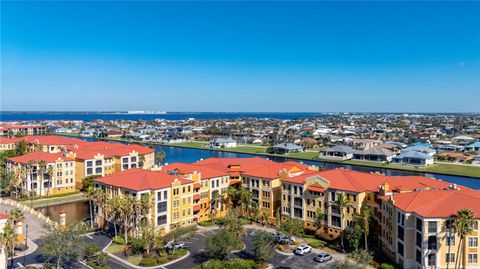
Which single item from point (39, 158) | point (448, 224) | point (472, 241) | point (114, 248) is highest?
point (39, 158)

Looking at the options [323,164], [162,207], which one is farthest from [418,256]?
[323,164]

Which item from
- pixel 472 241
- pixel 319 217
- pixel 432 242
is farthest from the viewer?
pixel 319 217

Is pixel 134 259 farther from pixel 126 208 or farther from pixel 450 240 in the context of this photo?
pixel 450 240

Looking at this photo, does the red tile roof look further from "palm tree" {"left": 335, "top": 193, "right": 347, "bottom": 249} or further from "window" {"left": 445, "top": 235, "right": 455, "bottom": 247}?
"window" {"left": 445, "top": 235, "right": 455, "bottom": 247}

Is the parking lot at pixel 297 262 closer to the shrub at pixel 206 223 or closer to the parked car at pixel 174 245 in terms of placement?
the parked car at pixel 174 245

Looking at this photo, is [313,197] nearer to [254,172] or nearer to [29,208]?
[254,172]

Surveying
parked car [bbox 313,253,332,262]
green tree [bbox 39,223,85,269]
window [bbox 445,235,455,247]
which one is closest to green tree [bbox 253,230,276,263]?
parked car [bbox 313,253,332,262]

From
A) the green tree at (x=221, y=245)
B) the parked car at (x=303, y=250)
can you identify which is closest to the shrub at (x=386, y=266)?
the parked car at (x=303, y=250)
